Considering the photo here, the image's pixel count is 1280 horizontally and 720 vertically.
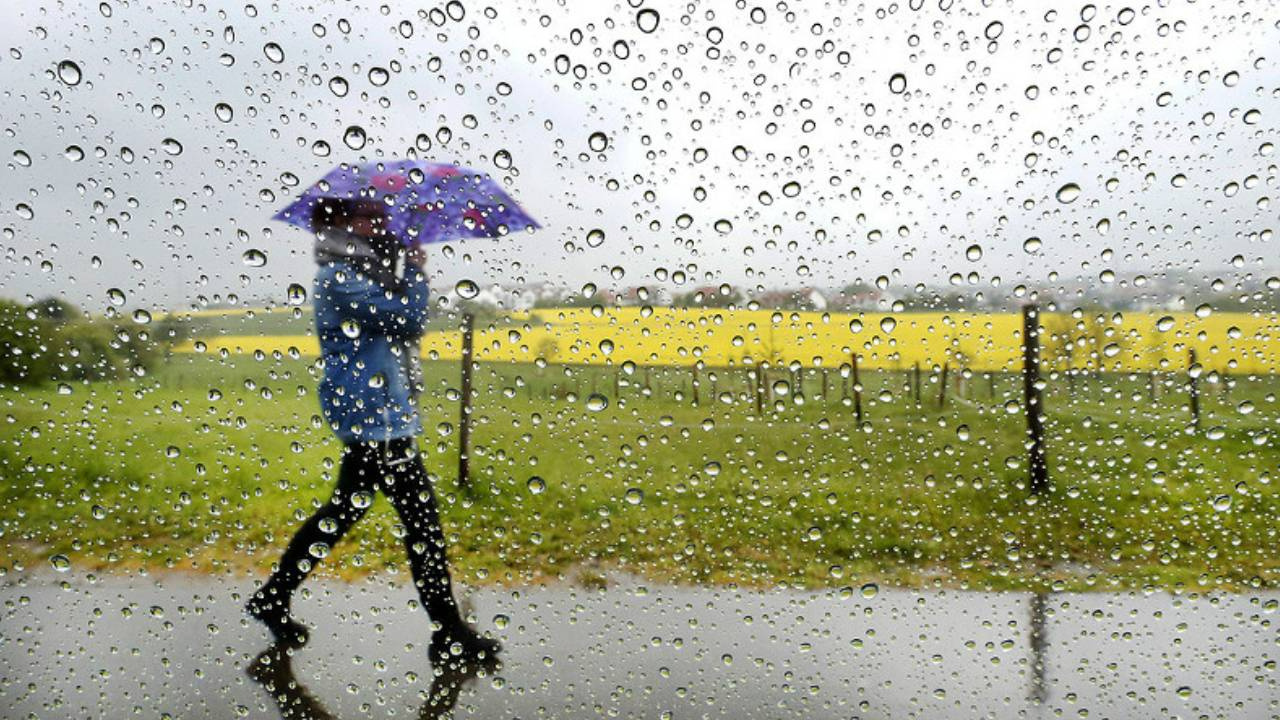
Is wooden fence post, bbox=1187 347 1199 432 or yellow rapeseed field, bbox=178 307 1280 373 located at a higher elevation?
yellow rapeseed field, bbox=178 307 1280 373

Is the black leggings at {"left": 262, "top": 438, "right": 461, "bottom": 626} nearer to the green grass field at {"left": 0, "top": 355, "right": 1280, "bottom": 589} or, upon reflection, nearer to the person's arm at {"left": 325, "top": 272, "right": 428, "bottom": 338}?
the green grass field at {"left": 0, "top": 355, "right": 1280, "bottom": 589}

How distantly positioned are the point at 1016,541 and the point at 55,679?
1.82m

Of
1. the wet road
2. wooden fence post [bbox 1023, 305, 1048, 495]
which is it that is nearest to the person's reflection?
the wet road

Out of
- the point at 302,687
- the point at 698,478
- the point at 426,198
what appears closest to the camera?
the point at 426,198

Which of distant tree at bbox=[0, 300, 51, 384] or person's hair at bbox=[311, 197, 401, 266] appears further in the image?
distant tree at bbox=[0, 300, 51, 384]

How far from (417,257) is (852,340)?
70 cm

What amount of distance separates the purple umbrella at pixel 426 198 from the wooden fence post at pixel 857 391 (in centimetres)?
55

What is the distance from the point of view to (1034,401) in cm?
99

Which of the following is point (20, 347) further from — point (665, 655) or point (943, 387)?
point (943, 387)

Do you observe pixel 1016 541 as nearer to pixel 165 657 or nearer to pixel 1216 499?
pixel 1216 499

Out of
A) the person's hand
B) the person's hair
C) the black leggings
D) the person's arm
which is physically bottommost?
the black leggings

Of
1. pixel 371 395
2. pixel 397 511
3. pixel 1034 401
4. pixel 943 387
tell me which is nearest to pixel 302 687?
pixel 397 511

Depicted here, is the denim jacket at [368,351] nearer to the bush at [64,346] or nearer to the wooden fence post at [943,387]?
the bush at [64,346]

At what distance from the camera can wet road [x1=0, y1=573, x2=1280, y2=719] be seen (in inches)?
43.3
